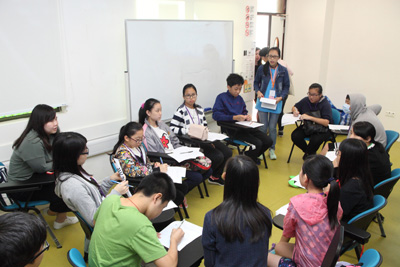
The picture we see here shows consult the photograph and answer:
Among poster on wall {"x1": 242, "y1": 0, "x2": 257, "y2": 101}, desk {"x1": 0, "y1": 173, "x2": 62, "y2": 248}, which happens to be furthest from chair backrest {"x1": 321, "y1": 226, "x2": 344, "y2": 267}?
poster on wall {"x1": 242, "y1": 0, "x2": 257, "y2": 101}

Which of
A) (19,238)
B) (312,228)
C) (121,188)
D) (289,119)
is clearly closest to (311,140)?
Result: (289,119)

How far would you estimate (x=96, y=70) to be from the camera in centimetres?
353

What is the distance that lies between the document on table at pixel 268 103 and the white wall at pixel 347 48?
2092 millimetres

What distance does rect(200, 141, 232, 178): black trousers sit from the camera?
A: 3854 millimetres

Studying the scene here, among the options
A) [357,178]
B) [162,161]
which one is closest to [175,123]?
[162,161]

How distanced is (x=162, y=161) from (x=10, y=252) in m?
2.24

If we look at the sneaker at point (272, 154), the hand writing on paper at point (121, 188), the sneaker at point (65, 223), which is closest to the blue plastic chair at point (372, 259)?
the hand writing on paper at point (121, 188)

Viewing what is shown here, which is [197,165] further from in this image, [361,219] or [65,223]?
[361,219]

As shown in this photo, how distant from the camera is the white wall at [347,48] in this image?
223 inches

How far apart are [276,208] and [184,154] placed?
3.79 feet

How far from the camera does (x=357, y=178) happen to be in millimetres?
2287

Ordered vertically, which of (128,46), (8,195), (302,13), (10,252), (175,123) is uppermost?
(302,13)

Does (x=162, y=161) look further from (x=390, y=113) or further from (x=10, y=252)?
(x=390, y=113)

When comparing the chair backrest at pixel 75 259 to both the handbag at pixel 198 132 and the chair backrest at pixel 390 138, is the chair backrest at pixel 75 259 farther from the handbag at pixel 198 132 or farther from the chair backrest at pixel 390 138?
the chair backrest at pixel 390 138
